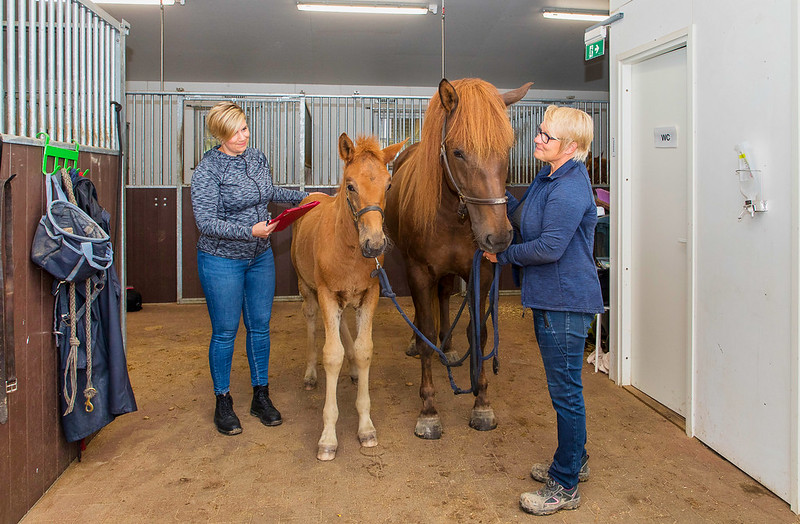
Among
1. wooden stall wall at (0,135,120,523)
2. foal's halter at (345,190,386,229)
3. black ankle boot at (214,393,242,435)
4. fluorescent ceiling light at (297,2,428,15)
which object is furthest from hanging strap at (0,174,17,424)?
fluorescent ceiling light at (297,2,428,15)

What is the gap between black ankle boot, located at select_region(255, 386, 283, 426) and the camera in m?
2.72

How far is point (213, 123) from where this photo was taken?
2449mm

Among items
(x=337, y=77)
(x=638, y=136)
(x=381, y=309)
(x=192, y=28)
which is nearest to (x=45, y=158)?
(x=638, y=136)

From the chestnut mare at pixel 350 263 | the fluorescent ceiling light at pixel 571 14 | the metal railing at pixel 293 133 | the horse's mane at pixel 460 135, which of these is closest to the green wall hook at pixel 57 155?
the chestnut mare at pixel 350 263

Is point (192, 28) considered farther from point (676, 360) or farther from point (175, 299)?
point (676, 360)

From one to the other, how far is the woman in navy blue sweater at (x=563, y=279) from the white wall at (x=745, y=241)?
2.46ft

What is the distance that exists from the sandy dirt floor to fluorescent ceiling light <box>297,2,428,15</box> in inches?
158

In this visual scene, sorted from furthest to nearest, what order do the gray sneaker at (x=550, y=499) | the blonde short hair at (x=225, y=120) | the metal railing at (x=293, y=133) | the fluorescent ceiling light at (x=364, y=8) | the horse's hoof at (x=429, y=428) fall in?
the metal railing at (x=293, y=133) → the fluorescent ceiling light at (x=364, y=8) → the horse's hoof at (x=429, y=428) → the blonde short hair at (x=225, y=120) → the gray sneaker at (x=550, y=499)

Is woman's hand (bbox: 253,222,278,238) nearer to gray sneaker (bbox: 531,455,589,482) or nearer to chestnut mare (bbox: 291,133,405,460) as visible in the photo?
chestnut mare (bbox: 291,133,405,460)

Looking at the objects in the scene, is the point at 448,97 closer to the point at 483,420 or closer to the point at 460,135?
the point at 460,135

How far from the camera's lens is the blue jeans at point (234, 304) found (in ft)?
8.17

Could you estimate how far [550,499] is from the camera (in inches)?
75.1

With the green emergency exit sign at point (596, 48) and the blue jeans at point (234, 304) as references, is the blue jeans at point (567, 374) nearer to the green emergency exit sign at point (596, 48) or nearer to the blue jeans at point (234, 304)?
the blue jeans at point (234, 304)

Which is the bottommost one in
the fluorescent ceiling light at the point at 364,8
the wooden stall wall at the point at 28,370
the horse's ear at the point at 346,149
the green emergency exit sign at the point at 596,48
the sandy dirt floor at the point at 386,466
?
the sandy dirt floor at the point at 386,466
